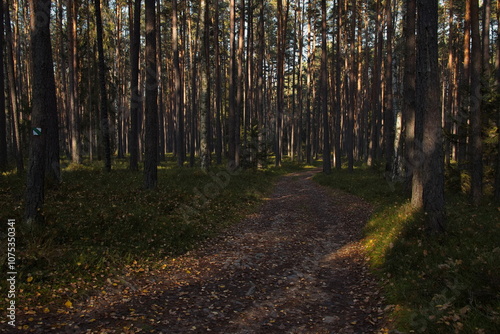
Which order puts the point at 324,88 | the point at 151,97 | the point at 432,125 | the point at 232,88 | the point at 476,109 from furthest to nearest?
the point at 324,88
the point at 232,88
the point at 151,97
the point at 476,109
the point at 432,125

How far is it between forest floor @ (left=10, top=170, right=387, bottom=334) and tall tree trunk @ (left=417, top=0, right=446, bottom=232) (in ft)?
6.54

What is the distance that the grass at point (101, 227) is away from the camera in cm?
600

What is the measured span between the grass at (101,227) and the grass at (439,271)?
490cm

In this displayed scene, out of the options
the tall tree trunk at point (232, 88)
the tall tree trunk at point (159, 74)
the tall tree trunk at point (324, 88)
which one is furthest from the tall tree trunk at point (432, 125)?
the tall tree trunk at point (159, 74)

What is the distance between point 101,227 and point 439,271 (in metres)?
7.37

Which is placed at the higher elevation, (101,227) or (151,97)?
(151,97)

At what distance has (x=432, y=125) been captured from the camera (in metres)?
7.27

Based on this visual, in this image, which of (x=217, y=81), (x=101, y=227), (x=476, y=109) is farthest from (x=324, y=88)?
(x=101, y=227)

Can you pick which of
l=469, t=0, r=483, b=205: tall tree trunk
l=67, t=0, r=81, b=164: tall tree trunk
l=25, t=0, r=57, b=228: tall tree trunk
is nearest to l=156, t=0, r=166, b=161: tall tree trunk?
l=67, t=0, r=81, b=164: tall tree trunk

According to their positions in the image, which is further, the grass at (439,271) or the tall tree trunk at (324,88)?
the tall tree trunk at (324,88)

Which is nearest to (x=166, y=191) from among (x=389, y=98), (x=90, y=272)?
(x=90, y=272)

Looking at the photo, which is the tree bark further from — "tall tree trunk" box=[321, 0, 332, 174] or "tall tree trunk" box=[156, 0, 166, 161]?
"tall tree trunk" box=[156, 0, 166, 161]

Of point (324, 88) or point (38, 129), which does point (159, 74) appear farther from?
point (38, 129)

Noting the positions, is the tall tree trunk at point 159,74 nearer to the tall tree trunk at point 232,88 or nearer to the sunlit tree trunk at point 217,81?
the sunlit tree trunk at point 217,81
